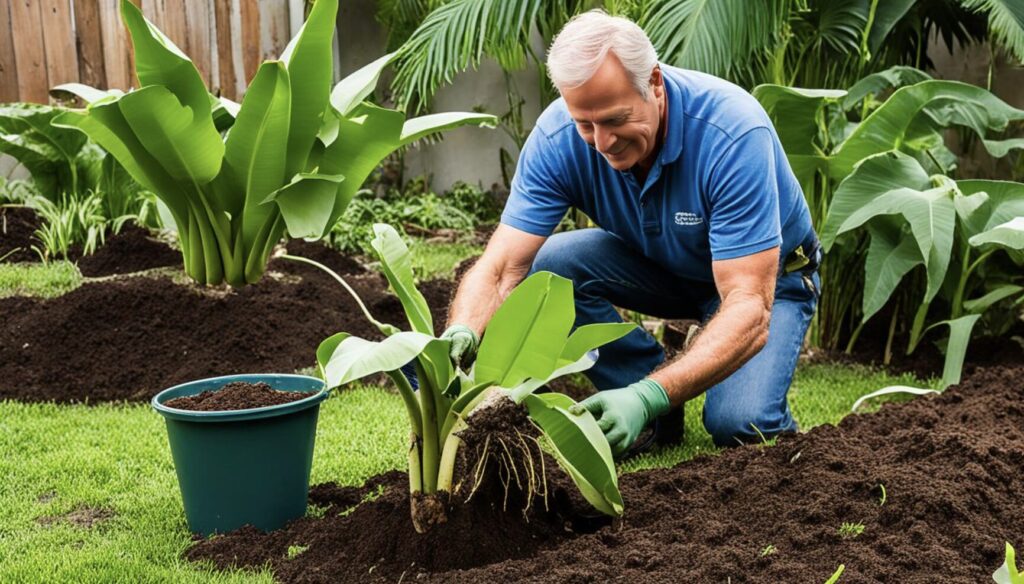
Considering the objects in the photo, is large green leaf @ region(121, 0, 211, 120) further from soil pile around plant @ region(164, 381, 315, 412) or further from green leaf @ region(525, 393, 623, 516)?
green leaf @ region(525, 393, 623, 516)

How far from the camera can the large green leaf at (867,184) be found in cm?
347

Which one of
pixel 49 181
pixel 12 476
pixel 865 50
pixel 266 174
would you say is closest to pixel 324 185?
pixel 266 174

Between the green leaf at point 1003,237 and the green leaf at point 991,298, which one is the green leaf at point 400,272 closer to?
the green leaf at point 1003,237

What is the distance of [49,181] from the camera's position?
5.00 metres

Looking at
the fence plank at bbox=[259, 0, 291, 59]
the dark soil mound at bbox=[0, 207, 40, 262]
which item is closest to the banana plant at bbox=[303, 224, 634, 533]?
the dark soil mound at bbox=[0, 207, 40, 262]

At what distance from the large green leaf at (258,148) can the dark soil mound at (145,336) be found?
1139mm

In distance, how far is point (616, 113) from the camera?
2363mm

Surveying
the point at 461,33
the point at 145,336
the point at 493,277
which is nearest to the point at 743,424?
the point at 493,277

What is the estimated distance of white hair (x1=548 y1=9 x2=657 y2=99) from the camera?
7.49 feet

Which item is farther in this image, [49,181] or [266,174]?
[49,181]

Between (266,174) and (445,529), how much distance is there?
3.23 feet

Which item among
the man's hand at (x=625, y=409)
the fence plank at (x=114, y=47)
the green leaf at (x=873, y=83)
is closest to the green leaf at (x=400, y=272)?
the man's hand at (x=625, y=409)

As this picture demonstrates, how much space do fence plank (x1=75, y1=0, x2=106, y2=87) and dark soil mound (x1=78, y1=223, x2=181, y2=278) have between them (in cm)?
142

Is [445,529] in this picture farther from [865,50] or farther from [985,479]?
[865,50]
